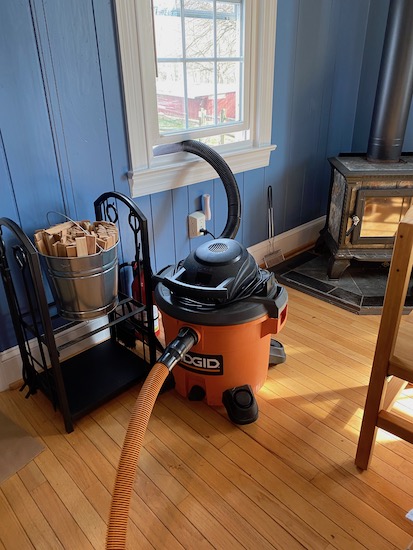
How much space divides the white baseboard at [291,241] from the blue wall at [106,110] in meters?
0.07

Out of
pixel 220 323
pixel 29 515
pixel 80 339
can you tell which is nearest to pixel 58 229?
pixel 80 339

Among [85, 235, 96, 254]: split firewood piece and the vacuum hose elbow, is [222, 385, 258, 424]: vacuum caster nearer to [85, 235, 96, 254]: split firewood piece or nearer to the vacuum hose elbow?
the vacuum hose elbow

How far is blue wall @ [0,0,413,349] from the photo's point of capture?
1.44 meters

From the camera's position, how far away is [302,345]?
77.4 inches

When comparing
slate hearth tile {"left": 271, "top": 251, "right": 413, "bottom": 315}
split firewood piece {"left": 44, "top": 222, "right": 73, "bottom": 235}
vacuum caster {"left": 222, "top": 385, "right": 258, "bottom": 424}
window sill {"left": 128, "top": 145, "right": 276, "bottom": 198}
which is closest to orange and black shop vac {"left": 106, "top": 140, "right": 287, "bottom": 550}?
vacuum caster {"left": 222, "top": 385, "right": 258, "bottom": 424}

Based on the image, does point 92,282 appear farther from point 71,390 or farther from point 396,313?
point 396,313

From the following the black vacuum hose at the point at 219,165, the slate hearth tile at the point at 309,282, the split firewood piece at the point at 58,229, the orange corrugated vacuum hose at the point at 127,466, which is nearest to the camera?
the orange corrugated vacuum hose at the point at 127,466

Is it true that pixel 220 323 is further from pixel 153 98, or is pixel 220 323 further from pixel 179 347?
pixel 153 98

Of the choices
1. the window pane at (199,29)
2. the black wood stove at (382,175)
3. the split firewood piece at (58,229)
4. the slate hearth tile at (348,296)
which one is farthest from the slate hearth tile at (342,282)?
the split firewood piece at (58,229)

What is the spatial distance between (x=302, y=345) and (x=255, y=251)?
0.87m

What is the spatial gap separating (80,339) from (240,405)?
0.62 meters

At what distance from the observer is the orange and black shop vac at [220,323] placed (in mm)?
1408

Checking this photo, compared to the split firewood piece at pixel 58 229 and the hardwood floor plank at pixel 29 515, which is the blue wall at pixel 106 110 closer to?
the split firewood piece at pixel 58 229

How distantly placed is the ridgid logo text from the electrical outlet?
855mm
